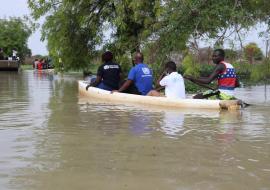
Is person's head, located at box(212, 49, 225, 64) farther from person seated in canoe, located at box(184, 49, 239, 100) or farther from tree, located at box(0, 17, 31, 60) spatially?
tree, located at box(0, 17, 31, 60)

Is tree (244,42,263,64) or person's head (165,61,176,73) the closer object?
person's head (165,61,176,73)

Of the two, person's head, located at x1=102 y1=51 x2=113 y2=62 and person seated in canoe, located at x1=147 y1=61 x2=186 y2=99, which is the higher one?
person's head, located at x1=102 y1=51 x2=113 y2=62

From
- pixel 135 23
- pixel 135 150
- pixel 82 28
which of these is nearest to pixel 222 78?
pixel 135 150

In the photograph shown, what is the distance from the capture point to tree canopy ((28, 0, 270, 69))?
509 inches

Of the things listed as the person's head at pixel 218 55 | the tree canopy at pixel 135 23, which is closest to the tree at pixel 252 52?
the tree canopy at pixel 135 23

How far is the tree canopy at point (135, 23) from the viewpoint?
42.4ft

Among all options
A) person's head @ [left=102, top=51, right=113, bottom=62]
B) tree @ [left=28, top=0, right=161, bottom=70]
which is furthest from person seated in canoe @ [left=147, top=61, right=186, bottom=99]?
tree @ [left=28, top=0, right=161, bottom=70]

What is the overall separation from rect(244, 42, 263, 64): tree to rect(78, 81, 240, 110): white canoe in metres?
3.30

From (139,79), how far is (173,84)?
1372 millimetres

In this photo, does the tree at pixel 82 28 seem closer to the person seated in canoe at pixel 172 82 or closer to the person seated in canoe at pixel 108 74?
the person seated in canoe at pixel 108 74

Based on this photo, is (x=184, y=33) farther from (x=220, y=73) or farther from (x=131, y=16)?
Answer: (x=131, y=16)

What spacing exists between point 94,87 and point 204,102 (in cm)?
431

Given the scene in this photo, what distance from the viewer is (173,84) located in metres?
10.9

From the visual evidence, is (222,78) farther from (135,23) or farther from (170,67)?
(135,23)
